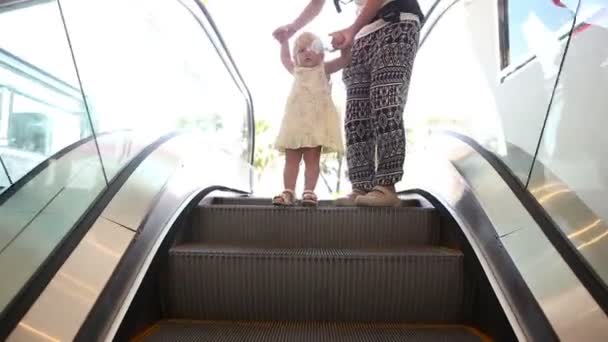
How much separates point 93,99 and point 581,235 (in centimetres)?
172

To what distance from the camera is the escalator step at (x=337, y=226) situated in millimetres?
2465

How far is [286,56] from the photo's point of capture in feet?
10.1

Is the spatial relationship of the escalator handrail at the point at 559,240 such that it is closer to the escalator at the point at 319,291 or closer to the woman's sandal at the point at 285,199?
the escalator at the point at 319,291

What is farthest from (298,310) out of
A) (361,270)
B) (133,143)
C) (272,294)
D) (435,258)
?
(133,143)

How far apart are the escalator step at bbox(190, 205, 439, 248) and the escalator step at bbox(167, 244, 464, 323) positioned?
0.43m

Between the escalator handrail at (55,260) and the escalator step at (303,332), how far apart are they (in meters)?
0.40

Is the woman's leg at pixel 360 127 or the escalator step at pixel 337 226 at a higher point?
the woman's leg at pixel 360 127

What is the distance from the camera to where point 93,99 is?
6.58 ft

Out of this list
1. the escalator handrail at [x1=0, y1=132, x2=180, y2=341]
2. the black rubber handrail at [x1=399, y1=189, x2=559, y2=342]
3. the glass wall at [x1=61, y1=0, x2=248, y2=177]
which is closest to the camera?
the escalator handrail at [x1=0, y1=132, x2=180, y2=341]

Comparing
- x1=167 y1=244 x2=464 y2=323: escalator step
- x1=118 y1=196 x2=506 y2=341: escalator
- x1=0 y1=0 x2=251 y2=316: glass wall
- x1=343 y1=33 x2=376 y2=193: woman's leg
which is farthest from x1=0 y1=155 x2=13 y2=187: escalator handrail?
x1=343 y1=33 x2=376 y2=193: woman's leg

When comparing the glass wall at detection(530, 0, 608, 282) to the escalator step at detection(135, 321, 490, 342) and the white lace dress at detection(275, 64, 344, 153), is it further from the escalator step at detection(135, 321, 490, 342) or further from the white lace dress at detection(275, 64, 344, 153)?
the white lace dress at detection(275, 64, 344, 153)

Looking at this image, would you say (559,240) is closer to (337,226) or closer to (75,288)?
(337,226)

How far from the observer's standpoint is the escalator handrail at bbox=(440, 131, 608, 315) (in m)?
1.33

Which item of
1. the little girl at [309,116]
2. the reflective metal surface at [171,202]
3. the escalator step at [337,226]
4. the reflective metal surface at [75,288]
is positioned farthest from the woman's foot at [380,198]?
the reflective metal surface at [75,288]
